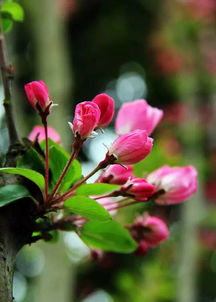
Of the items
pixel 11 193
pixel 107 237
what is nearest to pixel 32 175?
pixel 11 193

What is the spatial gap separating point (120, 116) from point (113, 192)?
0.47ft

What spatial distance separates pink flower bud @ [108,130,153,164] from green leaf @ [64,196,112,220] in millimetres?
56

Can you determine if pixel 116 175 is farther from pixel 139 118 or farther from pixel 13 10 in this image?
pixel 13 10

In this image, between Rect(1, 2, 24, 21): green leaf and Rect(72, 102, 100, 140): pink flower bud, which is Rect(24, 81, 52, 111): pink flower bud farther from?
Rect(1, 2, 24, 21): green leaf

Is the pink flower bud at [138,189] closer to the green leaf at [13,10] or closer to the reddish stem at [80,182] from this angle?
the reddish stem at [80,182]

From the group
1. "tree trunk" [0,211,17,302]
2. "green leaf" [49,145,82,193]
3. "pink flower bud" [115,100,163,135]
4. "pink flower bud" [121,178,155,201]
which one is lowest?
"tree trunk" [0,211,17,302]

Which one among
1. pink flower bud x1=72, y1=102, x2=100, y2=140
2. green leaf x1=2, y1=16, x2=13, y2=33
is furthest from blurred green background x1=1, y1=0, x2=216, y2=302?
pink flower bud x1=72, y1=102, x2=100, y2=140

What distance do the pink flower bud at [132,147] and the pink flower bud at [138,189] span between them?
4 cm

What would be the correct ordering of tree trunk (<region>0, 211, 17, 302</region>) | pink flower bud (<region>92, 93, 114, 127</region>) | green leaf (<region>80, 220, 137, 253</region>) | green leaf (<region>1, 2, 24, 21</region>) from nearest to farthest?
tree trunk (<region>0, 211, 17, 302</region>) → pink flower bud (<region>92, 93, 114, 127</region>) → green leaf (<region>80, 220, 137, 253</region>) → green leaf (<region>1, 2, 24, 21</region>)

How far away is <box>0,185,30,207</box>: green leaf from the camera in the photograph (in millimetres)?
598

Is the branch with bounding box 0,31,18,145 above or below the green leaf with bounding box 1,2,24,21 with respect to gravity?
below

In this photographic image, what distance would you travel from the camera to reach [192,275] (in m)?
2.70

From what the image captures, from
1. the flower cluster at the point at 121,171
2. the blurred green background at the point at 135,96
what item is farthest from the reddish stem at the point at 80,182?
the blurred green background at the point at 135,96

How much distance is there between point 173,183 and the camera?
0.75 meters
